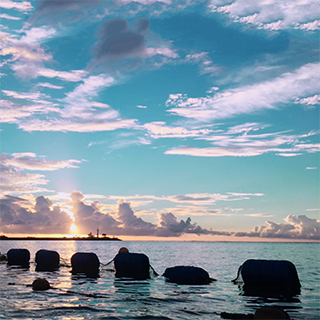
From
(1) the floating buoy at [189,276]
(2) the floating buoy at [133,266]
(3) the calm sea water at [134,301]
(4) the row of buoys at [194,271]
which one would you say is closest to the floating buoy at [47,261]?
(4) the row of buoys at [194,271]

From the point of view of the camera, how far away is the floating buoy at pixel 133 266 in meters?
34.1

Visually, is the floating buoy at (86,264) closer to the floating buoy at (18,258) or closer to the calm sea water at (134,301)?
the calm sea water at (134,301)

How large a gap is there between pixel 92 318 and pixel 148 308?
3.79 m

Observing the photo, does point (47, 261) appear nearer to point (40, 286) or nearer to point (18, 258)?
point (18, 258)

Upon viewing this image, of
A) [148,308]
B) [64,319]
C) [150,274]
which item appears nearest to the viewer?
[64,319]

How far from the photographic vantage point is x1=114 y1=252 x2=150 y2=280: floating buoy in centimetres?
3409

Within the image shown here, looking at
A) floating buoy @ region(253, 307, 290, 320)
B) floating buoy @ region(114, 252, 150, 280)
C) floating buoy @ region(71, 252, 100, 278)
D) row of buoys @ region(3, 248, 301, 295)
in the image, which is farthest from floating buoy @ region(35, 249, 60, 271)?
floating buoy @ region(253, 307, 290, 320)

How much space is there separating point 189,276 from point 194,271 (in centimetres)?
59

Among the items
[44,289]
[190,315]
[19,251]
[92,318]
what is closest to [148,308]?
[190,315]

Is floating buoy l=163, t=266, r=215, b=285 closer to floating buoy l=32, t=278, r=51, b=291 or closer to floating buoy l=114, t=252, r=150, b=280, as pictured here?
floating buoy l=114, t=252, r=150, b=280

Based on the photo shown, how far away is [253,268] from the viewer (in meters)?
26.8

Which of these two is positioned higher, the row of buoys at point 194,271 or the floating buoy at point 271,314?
the floating buoy at point 271,314

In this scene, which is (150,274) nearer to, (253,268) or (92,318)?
(253,268)

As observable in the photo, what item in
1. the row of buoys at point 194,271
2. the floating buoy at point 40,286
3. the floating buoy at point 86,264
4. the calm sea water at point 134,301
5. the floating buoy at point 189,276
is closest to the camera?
the calm sea water at point 134,301
